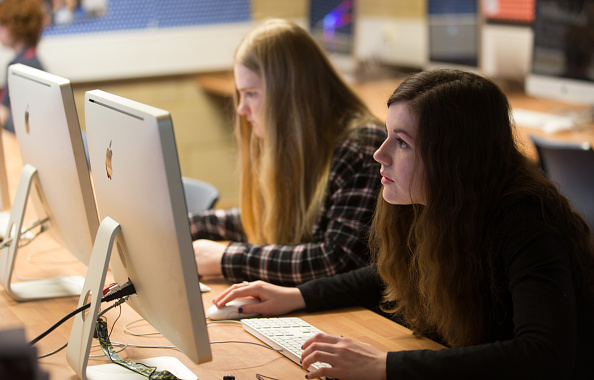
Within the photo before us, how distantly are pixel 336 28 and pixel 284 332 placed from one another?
3.58 meters

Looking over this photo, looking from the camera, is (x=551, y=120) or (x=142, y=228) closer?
(x=142, y=228)

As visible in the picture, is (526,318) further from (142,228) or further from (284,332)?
(142,228)

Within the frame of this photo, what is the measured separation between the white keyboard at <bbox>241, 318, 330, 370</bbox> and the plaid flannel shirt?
24 centimetres

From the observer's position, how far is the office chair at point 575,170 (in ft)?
6.84

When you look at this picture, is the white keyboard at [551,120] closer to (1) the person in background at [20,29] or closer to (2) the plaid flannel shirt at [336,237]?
(2) the plaid flannel shirt at [336,237]

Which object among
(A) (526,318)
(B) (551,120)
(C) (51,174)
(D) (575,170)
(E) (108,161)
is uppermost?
(E) (108,161)

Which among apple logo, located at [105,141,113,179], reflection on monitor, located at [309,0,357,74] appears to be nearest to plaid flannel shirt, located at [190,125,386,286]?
apple logo, located at [105,141,113,179]

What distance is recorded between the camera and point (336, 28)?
185 inches

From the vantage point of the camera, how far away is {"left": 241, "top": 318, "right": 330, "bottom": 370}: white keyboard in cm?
130

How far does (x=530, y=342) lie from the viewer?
1080mm

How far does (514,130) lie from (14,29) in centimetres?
318

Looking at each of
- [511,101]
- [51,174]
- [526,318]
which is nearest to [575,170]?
[511,101]

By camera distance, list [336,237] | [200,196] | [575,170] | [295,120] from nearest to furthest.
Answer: [336,237]
[295,120]
[575,170]
[200,196]

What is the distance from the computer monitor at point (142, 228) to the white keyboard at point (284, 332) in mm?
196
